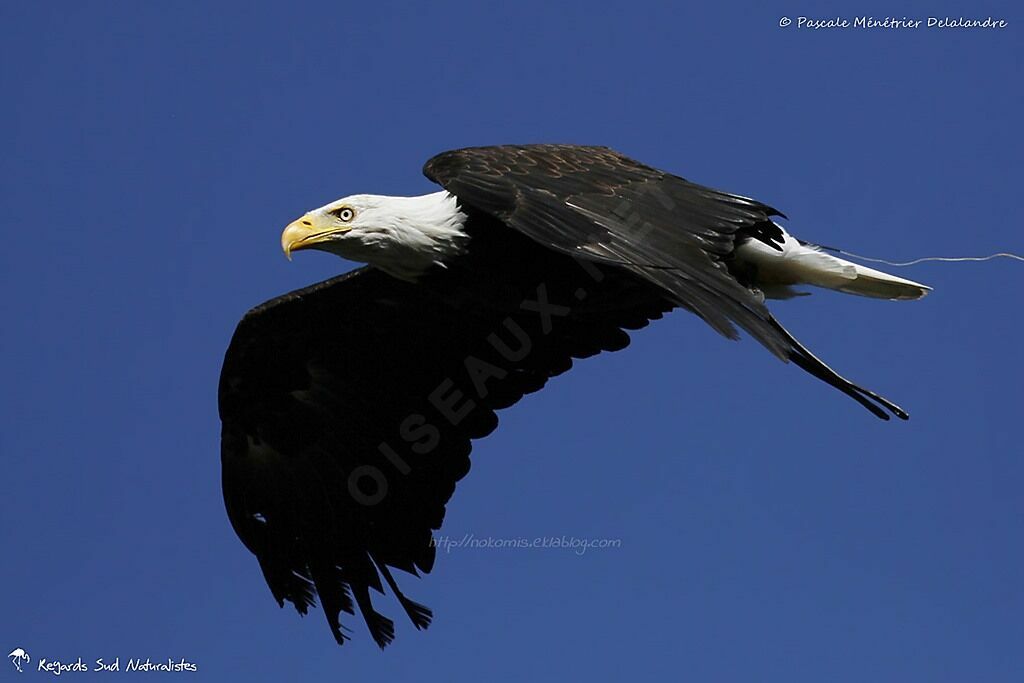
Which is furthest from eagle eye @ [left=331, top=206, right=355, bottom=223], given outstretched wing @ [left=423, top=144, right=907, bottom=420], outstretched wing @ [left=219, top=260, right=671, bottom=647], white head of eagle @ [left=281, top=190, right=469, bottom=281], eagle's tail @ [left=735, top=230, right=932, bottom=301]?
eagle's tail @ [left=735, top=230, right=932, bottom=301]

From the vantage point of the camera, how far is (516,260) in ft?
30.1

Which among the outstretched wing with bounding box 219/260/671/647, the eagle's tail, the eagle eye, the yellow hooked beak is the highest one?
the eagle's tail

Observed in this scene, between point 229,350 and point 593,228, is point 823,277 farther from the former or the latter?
point 229,350

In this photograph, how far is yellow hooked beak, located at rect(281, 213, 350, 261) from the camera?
8.98 meters

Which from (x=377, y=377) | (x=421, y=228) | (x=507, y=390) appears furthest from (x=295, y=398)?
(x=421, y=228)

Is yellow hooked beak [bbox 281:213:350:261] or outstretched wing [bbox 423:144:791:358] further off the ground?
outstretched wing [bbox 423:144:791:358]

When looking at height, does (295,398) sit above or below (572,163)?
below

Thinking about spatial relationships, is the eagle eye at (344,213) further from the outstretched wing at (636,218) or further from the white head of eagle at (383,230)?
the outstretched wing at (636,218)

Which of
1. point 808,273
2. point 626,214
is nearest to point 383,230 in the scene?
point 626,214

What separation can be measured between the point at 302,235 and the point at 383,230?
1.36ft

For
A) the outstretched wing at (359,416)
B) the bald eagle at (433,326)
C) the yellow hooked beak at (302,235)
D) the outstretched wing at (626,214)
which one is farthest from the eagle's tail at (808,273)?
the yellow hooked beak at (302,235)

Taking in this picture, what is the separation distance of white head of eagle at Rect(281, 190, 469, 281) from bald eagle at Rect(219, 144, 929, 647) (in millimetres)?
10

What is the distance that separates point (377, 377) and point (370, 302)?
2.05 feet

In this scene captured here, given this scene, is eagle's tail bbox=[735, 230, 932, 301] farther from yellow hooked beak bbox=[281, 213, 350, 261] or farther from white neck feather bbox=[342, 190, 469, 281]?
yellow hooked beak bbox=[281, 213, 350, 261]
